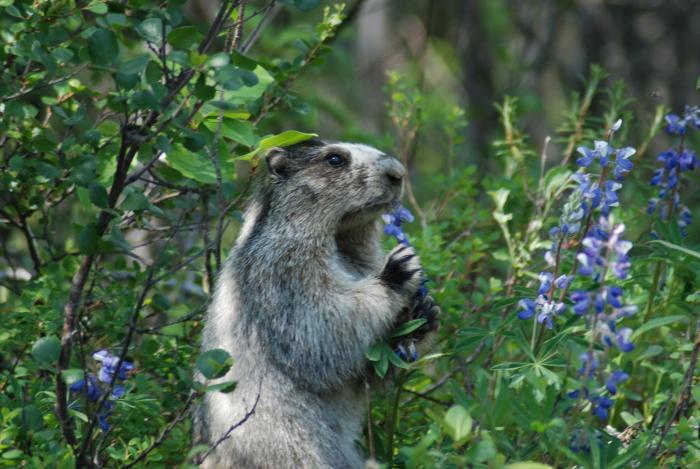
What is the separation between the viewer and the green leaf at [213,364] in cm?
320

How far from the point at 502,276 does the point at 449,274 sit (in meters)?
2.49

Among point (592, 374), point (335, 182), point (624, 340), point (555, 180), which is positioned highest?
point (624, 340)

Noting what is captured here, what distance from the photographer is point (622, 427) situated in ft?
15.1

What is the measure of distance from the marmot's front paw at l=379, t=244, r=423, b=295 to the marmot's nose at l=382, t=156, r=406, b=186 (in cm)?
37

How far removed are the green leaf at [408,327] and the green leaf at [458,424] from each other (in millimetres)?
1090

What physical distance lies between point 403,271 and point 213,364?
49.4 inches

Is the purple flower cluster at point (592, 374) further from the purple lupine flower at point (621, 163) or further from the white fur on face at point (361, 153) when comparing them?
the white fur on face at point (361, 153)

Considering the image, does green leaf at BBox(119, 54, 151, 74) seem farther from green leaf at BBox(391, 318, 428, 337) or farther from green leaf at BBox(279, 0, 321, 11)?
green leaf at BBox(391, 318, 428, 337)

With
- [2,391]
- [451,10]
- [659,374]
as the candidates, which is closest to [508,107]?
[659,374]

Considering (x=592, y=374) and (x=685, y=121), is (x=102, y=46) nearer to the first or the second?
(x=592, y=374)

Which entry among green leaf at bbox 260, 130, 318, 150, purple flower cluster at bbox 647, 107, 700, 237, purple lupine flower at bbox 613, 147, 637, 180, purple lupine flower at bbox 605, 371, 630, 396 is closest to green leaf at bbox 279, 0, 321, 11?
green leaf at bbox 260, 130, 318, 150

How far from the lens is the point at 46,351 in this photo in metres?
3.32

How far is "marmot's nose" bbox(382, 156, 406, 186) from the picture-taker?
440cm

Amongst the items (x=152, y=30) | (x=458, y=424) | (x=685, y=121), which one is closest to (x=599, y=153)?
(x=685, y=121)
